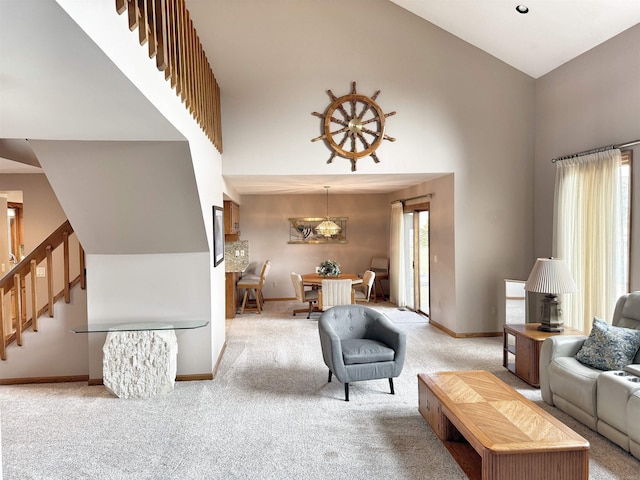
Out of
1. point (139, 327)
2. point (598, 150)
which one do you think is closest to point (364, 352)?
point (139, 327)

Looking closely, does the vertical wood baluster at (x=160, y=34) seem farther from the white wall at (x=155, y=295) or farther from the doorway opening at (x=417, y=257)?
the doorway opening at (x=417, y=257)

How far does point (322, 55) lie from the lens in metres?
5.59

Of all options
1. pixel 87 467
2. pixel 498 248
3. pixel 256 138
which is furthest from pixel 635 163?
pixel 87 467

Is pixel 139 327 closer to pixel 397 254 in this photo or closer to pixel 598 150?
pixel 598 150

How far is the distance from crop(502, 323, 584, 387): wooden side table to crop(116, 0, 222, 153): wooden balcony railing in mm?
3625

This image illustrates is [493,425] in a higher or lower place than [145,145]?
lower

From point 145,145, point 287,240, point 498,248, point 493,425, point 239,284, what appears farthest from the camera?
point 287,240

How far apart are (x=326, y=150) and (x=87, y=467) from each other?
13.7ft

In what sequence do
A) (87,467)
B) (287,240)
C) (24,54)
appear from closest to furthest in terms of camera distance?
(24,54) < (87,467) < (287,240)

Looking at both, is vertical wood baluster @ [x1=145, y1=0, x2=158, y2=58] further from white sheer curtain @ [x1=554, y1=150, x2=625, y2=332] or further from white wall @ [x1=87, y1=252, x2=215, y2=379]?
white sheer curtain @ [x1=554, y1=150, x2=625, y2=332]

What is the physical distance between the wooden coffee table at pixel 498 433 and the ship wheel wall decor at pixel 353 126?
318 cm

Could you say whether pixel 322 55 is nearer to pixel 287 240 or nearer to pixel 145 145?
pixel 145 145

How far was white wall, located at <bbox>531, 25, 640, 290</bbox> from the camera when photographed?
4.21 m

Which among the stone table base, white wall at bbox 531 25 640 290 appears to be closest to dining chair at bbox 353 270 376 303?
white wall at bbox 531 25 640 290
